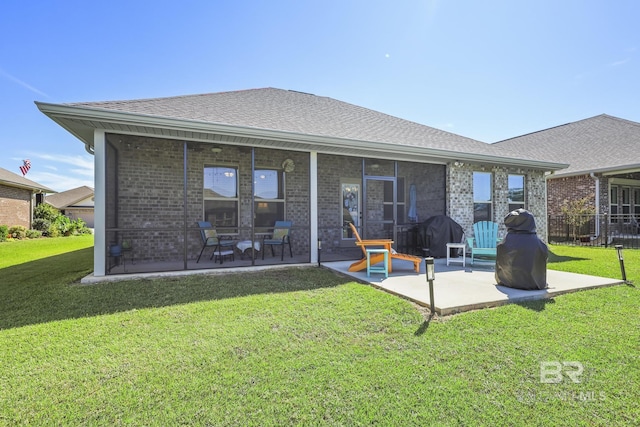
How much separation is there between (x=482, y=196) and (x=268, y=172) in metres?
6.44

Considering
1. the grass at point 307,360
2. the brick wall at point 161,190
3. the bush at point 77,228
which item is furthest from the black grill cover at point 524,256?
the bush at point 77,228

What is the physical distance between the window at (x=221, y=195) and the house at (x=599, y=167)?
33.4ft

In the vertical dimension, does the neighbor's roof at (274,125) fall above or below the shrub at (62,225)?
above

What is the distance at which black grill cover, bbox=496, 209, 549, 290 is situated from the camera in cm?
474

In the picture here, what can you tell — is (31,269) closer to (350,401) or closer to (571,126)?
(350,401)

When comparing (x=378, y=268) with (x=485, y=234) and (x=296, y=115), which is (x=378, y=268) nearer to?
(x=485, y=234)

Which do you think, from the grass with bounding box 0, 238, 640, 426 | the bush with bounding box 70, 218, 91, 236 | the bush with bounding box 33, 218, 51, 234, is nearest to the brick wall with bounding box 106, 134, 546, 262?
the grass with bounding box 0, 238, 640, 426

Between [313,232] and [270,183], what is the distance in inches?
98.7

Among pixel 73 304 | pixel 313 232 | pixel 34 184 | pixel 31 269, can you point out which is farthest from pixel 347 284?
pixel 34 184

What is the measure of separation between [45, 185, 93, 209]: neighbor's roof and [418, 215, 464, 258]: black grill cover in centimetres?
3591

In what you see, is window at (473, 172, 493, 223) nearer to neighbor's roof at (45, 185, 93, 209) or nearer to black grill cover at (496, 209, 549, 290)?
black grill cover at (496, 209, 549, 290)

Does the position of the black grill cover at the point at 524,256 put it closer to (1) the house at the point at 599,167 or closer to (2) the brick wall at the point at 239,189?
(2) the brick wall at the point at 239,189

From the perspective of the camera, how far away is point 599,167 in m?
12.2

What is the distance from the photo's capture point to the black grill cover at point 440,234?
8.05 metres
